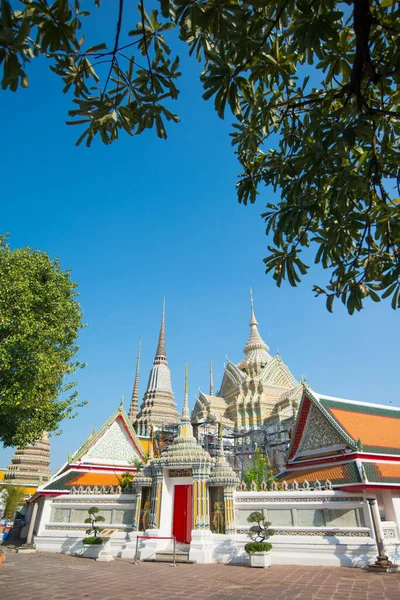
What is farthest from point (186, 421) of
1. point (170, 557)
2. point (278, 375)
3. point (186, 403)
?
point (278, 375)

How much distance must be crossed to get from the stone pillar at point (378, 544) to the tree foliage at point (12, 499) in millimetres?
22409

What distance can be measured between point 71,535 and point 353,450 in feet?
29.4

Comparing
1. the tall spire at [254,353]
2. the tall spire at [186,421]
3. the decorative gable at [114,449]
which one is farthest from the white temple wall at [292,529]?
the tall spire at [254,353]

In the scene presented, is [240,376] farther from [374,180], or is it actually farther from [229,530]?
[374,180]

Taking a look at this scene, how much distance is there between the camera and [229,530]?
33.0ft

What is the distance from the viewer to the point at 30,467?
26031mm

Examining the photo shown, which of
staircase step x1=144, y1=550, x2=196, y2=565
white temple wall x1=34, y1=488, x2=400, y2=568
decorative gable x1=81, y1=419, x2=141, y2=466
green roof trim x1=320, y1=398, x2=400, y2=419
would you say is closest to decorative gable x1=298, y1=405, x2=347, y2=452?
green roof trim x1=320, y1=398, x2=400, y2=419

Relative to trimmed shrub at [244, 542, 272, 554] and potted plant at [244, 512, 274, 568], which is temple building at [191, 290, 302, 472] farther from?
trimmed shrub at [244, 542, 272, 554]

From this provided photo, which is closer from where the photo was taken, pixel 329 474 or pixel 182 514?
pixel 329 474

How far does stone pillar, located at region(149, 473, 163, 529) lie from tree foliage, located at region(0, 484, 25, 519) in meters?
17.1

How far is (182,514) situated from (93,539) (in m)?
2.56

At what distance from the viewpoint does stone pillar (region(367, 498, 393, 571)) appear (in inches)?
314

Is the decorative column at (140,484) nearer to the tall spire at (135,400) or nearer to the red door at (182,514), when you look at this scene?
the red door at (182,514)

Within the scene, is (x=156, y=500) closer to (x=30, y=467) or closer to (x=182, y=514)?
(x=182, y=514)
